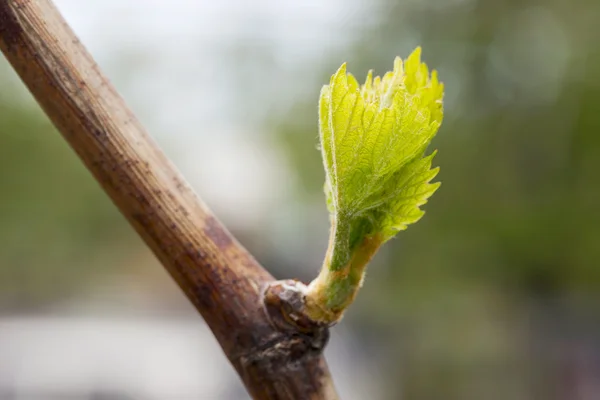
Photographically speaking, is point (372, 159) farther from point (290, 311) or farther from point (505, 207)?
point (505, 207)

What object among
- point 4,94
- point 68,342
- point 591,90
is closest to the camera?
point 591,90

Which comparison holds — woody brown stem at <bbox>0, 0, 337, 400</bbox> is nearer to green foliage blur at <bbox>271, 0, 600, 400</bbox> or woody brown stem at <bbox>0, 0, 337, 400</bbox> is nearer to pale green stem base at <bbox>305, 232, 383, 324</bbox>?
pale green stem base at <bbox>305, 232, 383, 324</bbox>

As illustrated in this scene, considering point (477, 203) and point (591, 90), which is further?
point (477, 203)

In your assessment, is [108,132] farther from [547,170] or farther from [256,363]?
[547,170]

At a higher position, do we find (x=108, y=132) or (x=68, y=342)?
(x=68, y=342)

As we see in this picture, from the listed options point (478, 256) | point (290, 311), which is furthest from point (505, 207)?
point (290, 311)

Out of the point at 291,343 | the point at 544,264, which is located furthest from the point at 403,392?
the point at 291,343

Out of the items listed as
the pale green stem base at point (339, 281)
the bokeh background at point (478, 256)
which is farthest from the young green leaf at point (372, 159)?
the bokeh background at point (478, 256)
